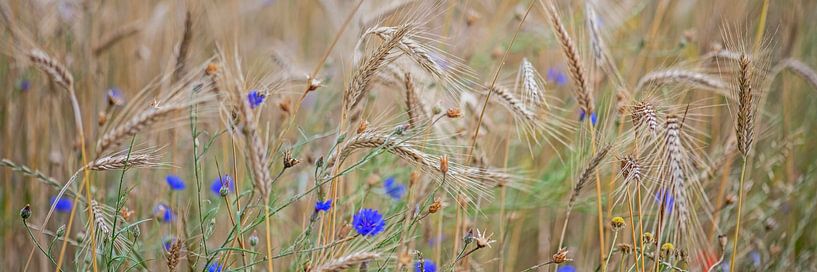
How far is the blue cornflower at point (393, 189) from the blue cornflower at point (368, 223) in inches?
22.8

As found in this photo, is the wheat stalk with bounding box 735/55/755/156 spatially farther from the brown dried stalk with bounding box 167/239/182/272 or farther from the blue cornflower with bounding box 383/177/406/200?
the brown dried stalk with bounding box 167/239/182/272

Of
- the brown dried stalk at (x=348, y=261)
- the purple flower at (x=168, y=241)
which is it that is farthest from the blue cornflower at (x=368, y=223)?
the purple flower at (x=168, y=241)

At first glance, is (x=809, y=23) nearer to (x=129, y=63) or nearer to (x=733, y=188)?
(x=733, y=188)

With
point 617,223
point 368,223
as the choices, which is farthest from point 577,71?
point 368,223

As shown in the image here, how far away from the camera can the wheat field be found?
5.33 ft

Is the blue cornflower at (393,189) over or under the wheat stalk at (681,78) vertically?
under

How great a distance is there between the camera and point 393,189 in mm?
2293

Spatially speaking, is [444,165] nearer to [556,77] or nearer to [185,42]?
[185,42]

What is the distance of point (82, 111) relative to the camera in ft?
9.52

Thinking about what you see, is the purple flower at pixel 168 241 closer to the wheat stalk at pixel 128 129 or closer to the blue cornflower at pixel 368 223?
the wheat stalk at pixel 128 129

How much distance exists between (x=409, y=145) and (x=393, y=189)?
650 mm

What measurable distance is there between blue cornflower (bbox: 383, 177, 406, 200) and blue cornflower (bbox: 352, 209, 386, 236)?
22.8 inches

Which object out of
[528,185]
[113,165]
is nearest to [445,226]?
[528,185]

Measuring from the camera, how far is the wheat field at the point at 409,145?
1.62m
